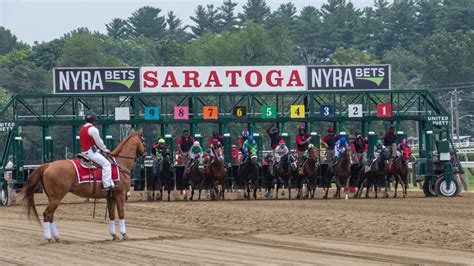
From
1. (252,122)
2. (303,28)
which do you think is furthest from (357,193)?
(303,28)

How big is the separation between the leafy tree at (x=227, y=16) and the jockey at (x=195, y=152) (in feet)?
395

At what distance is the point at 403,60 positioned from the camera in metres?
140

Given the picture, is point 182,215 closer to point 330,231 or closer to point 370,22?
point 330,231

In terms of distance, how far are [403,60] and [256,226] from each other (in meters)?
115

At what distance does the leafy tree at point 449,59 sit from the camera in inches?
4596

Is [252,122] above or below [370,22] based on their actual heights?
below

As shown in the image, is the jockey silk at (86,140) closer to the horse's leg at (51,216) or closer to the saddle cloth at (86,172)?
the saddle cloth at (86,172)

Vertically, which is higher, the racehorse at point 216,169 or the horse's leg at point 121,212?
the racehorse at point 216,169

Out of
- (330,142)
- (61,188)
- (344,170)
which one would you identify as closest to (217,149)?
(330,142)

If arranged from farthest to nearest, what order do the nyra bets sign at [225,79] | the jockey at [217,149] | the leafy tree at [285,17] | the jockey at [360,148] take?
the leafy tree at [285,17], the nyra bets sign at [225,79], the jockey at [360,148], the jockey at [217,149]

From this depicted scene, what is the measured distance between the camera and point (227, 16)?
16275cm

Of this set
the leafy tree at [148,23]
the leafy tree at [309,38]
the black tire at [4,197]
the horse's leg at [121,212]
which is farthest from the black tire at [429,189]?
the leafy tree at [148,23]

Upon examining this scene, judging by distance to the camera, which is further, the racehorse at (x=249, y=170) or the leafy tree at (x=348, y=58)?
the leafy tree at (x=348, y=58)

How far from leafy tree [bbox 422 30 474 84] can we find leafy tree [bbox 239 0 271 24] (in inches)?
1729
